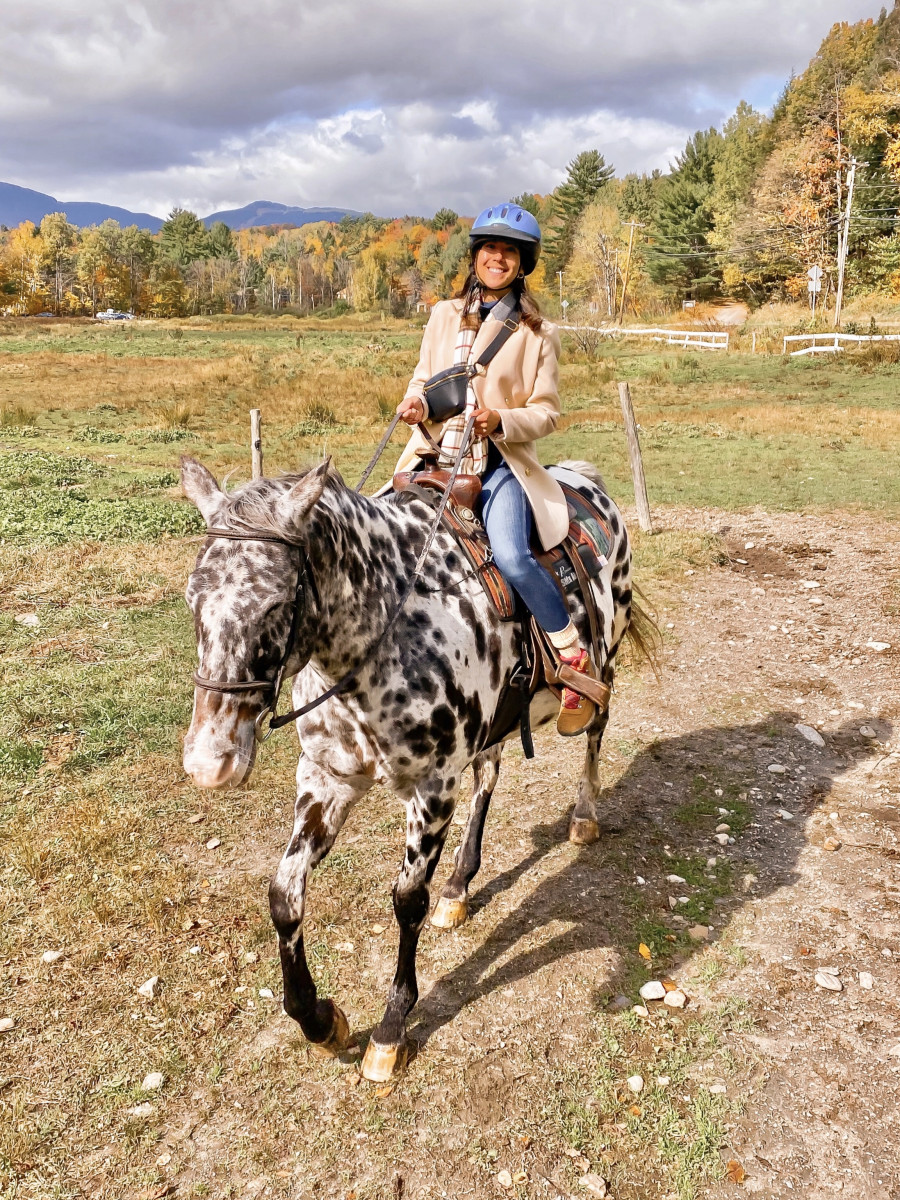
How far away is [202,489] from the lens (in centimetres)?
315

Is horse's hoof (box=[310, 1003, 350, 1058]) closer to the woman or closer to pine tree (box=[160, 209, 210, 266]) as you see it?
the woman

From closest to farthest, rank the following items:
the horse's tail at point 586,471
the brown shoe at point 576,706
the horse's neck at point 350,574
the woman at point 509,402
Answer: the horse's neck at point 350,574
the woman at point 509,402
the brown shoe at point 576,706
the horse's tail at point 586,471

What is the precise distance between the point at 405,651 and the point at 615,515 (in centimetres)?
285

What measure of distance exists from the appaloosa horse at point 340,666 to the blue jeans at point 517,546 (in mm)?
200

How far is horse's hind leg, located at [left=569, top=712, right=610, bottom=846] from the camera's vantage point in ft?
19.6

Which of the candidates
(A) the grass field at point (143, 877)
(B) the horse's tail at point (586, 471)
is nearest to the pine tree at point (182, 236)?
(A) the grass field at point (143, 877)

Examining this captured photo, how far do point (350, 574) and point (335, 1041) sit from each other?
2.46 m

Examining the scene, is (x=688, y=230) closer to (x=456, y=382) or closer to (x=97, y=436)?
(x=97, y=436)

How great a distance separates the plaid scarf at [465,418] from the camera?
4277mm

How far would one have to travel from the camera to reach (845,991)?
455 centimetres

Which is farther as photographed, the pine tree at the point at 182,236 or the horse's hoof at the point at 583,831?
the pine tree at the point at 182,236

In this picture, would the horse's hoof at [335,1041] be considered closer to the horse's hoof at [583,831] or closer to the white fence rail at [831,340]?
the horse's hoof at [583,831]

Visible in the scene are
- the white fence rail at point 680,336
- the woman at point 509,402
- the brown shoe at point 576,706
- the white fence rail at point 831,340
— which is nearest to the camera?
the woman at point 509,402

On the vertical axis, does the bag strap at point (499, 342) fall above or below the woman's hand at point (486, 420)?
above
